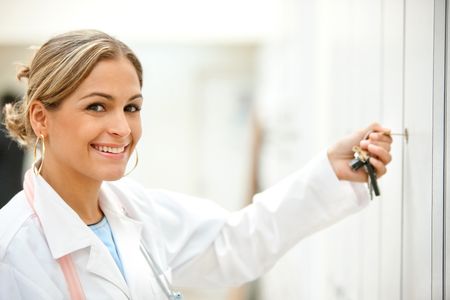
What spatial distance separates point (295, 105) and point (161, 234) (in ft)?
4.87

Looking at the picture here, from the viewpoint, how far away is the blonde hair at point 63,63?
1112mm

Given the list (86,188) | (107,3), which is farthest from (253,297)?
(86,188)

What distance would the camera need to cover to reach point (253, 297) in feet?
12.8

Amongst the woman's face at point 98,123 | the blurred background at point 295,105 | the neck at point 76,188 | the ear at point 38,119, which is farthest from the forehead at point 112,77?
the blurred background at point 295,105

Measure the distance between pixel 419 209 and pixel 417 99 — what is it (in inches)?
8.5

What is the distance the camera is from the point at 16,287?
→ 1043 millimetres

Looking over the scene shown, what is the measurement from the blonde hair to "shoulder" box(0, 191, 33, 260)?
17cm

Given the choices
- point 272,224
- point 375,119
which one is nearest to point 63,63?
point 272,224

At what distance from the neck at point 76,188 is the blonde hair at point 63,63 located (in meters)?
0.11

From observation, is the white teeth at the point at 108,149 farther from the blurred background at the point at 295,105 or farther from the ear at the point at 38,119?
the blurred background at the point at 295,105

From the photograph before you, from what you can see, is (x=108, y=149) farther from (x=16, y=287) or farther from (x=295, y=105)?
(x=295, y=105)

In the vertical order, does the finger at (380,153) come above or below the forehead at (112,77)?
below

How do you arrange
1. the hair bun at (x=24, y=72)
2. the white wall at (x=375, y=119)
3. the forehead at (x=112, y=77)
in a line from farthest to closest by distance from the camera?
the hair bun at (x=24, y=72) < the forehead at (x=112, y=77) < the white wall at (x=375, y=119)

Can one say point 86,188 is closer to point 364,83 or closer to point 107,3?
point 364,83
